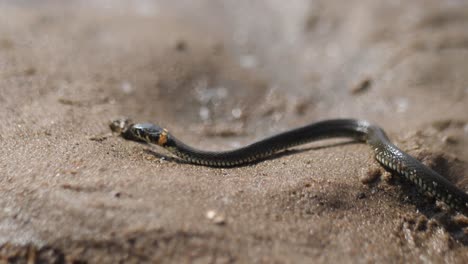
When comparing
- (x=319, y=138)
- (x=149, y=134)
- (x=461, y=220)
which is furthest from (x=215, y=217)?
(x=319, y=138)

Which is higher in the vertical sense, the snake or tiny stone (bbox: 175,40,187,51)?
tiny stone (bbox: 175,40,187,51)

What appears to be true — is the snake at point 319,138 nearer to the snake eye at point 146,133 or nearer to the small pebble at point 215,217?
the snake eye at point 146,133

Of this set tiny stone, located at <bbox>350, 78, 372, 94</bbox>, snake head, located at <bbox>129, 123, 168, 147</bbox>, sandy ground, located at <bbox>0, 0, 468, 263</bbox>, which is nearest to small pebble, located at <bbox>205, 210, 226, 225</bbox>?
sandy ground, located at <bbox>0, 0, 468, 263</bbox>

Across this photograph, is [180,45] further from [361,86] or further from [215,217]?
[215,217]

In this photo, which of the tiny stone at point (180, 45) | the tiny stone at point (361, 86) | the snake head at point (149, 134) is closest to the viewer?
the snake head at point (149, 134)

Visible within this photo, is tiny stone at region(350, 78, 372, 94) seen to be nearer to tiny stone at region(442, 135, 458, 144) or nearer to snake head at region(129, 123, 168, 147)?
tiny stone at region(442, 135, 458, 144)

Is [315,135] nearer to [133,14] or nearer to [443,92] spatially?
[443,92]

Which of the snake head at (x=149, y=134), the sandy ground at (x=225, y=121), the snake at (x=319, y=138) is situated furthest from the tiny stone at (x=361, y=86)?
the snake head at (x=149, y=134)
